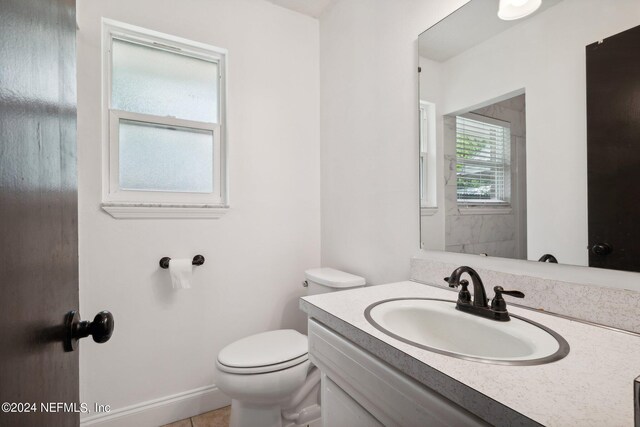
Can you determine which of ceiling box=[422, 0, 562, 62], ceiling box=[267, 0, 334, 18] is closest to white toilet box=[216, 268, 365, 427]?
ceiling box=[422, 0, 562, 62]

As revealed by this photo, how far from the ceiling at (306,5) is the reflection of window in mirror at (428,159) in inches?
46.4

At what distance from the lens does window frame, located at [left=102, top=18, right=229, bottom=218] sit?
4.95ft

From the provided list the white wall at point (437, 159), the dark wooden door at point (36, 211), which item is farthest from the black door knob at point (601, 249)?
the dark wooden door at point (36, 211)

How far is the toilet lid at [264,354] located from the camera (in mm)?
1271

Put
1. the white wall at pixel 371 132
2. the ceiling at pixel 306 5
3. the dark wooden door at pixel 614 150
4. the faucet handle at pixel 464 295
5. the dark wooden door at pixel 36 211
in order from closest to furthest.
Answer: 1. the dark wooden door at pixel 36 211
2. the dark wooden door at pixel 614 150
3. the faucet handle at pixel 464 295
4. the white wall at pixel 371 132
5. the ceiling at pixel 306 5

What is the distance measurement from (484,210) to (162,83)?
1815 mm

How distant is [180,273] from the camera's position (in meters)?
1.55

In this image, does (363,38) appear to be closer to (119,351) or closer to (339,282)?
(339,282)

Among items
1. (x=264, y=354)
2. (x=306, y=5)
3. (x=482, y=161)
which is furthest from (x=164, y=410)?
(x=306, y=5)

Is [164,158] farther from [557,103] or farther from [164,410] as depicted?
[557,103]

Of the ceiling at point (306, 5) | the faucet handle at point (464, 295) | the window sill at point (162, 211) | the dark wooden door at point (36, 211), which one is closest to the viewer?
the dark wooden door at point (36, 211)

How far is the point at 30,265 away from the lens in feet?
1.34

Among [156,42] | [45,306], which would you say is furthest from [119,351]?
[156,42]

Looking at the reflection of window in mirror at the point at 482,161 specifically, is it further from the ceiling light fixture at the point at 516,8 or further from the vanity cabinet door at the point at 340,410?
the vanity cabinet door at the point at 340,410
